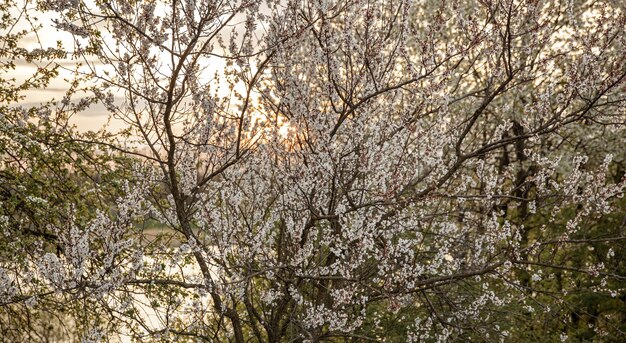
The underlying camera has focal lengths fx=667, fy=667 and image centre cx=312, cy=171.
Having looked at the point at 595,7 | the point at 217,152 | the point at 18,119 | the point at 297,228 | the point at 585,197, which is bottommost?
the point at 585,197

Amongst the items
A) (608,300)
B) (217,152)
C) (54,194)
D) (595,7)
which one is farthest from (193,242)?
(595,7)

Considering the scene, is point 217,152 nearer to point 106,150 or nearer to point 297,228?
point 297,228

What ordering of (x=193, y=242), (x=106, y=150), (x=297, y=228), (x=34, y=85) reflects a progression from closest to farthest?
(x=193, y=242)
(x=297, y=228)
(x=34, y=85)
(x=106, y=150)

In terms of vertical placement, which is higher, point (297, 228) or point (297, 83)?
point (297, 83)

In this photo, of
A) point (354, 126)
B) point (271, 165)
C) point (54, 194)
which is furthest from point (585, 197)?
point (54, 194)

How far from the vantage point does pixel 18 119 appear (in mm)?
8211

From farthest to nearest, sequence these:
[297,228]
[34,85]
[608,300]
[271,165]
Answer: [608,300]
[34,85]
[271,165]
[297,228]

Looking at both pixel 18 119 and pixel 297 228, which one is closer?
pixel 297 228

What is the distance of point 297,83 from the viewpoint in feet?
23.0

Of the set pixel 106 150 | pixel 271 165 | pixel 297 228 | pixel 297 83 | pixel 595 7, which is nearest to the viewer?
pixel 297 228

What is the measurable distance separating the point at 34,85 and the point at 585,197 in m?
6.54

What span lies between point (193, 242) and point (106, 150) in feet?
12.8

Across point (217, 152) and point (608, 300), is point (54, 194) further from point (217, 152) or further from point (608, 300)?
point (608, 300)

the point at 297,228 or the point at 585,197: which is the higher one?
the point at 297,228
